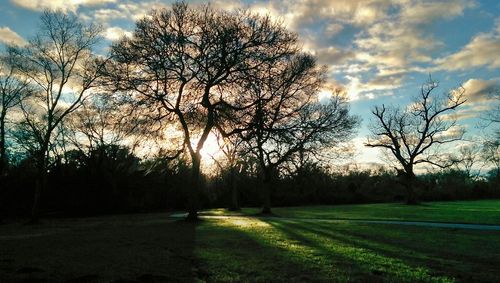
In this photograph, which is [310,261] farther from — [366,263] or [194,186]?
[194,186]

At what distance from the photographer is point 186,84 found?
2608 cm

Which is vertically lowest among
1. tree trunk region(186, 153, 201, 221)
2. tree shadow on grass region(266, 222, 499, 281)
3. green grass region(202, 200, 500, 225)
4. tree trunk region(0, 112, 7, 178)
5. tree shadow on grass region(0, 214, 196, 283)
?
tree shadow on grass region(266, 222, 499, 281)

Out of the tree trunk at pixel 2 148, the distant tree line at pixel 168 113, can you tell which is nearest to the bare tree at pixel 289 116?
the distant tree line at pixel 168 113

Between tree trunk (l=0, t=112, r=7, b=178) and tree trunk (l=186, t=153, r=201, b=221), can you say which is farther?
tree trunk (l=0, t=112, r=7, b=178)

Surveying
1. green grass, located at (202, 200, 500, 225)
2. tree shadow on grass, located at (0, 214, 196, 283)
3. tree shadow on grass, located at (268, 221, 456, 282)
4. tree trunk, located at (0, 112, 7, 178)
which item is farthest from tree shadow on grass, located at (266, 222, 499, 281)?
tree trunk, located at (0, 112, 7, 178)

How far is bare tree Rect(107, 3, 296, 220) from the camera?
2306 centimetres

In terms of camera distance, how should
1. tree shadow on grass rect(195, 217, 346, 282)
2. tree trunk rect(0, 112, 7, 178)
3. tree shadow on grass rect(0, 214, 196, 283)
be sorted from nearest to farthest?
tree shadow on grass rect(0, 214, 196, 283) < tree shadow on grass rect(195, 217, 346, 282) < tree trunk rect(0, 112, 7, 178)

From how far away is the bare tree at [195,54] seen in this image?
23.1 meters

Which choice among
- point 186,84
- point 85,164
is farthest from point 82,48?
point 85,164

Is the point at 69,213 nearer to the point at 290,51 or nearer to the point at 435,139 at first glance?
the point at 290,51

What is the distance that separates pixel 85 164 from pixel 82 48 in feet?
60.0

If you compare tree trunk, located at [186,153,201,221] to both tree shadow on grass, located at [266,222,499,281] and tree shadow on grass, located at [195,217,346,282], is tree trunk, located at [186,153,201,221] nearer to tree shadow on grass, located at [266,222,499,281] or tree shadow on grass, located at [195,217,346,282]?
tree shadow on grass, located at [266,222,499,281]

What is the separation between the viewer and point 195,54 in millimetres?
24125

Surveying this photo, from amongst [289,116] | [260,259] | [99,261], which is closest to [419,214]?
[289,116]
